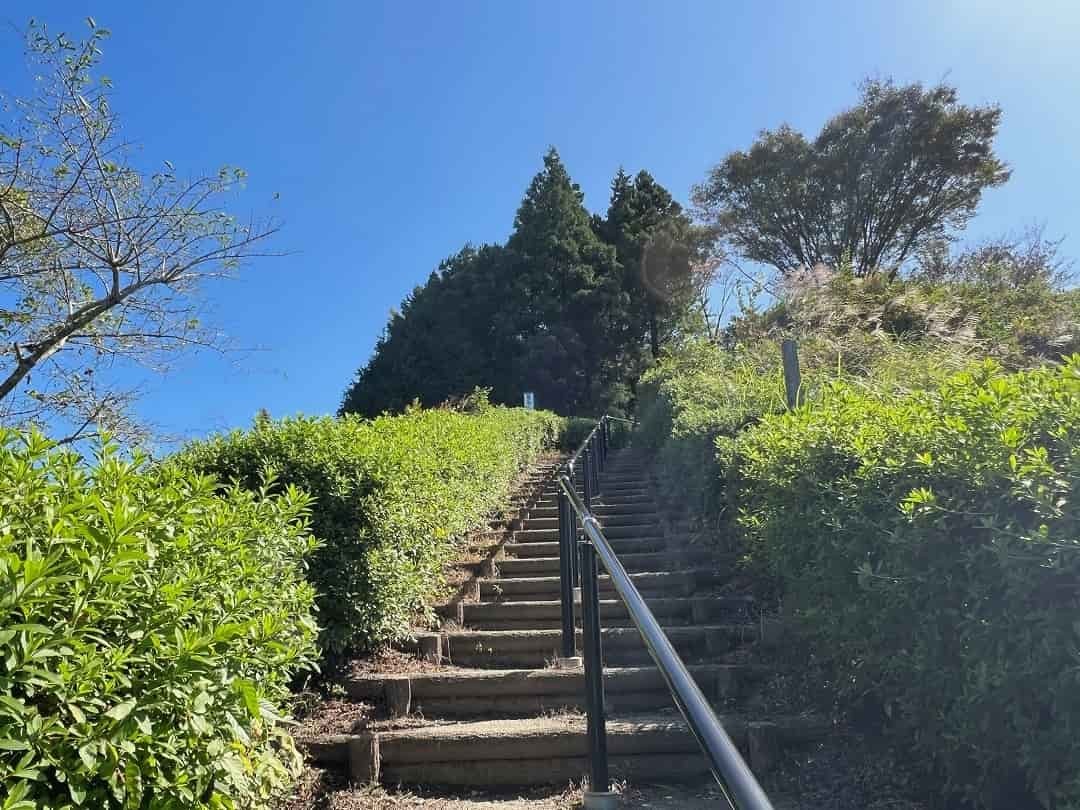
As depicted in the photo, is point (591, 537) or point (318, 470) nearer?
point (591, 537)

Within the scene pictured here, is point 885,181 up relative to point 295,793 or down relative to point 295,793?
up

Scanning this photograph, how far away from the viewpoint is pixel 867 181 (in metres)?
20.1

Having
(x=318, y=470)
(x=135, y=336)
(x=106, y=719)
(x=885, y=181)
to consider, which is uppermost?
(x=885, y=181)

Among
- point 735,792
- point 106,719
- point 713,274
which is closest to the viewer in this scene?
point 735,792

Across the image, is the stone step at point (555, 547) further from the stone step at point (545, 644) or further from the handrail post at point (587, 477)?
the stone step at point (545, 644)

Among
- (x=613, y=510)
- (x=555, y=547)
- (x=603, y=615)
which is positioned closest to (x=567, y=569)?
(x=603, y=615)

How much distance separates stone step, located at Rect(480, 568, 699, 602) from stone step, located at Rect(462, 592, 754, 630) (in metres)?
0.11

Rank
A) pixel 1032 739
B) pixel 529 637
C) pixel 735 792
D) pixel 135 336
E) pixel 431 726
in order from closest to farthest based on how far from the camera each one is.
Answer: pixel 735 792, pixel 1032 739, pixel 431 726, pixel 529 637, pixel 135 336

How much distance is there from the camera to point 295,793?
9.84ft

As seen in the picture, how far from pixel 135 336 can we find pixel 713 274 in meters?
17.2

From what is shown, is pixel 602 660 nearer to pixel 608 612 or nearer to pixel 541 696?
pixel 541 696

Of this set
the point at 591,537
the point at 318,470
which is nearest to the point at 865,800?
the point at 591,537

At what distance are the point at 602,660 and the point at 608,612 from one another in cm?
A: 151

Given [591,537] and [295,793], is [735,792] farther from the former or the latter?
[295,793]
